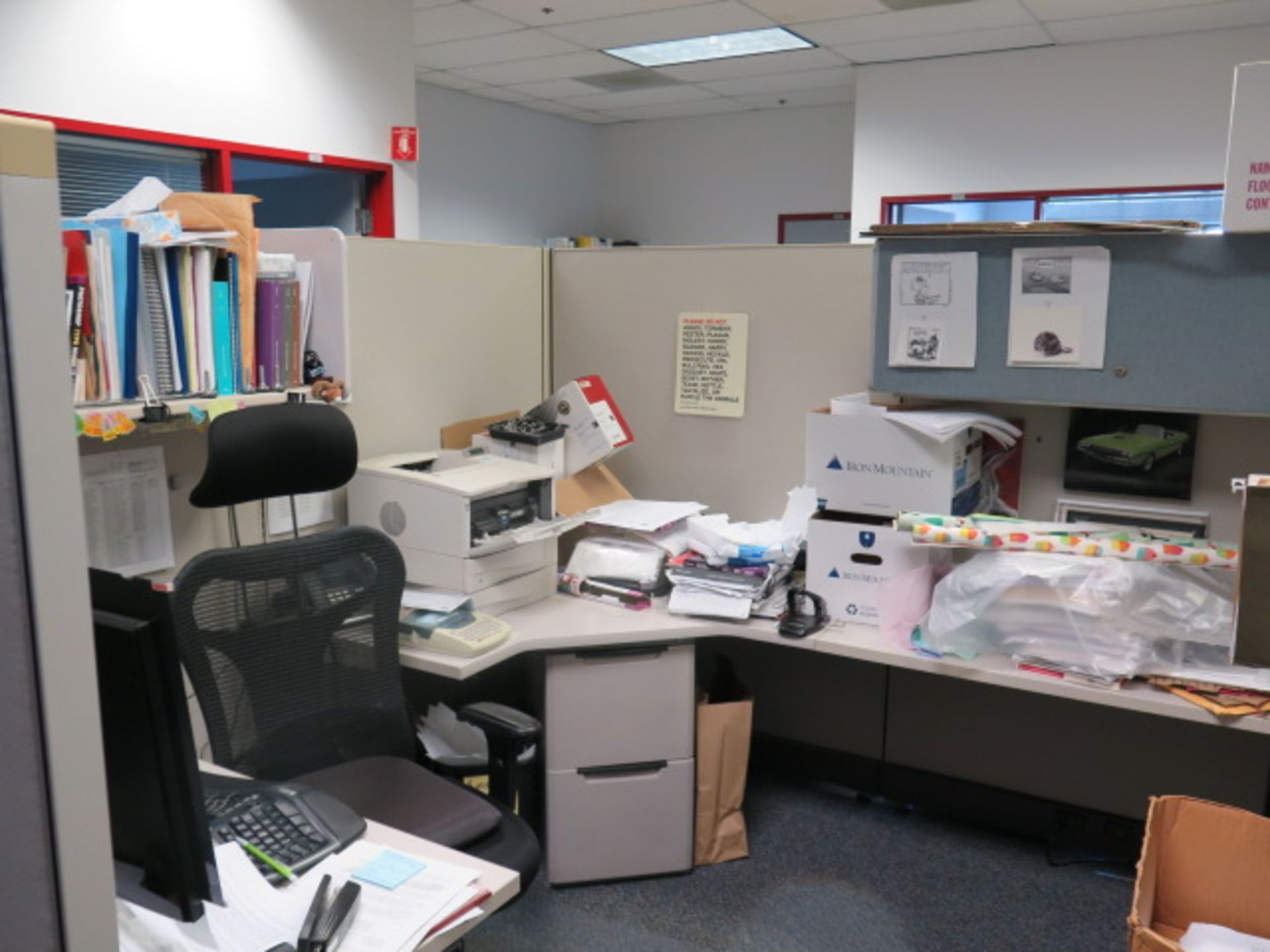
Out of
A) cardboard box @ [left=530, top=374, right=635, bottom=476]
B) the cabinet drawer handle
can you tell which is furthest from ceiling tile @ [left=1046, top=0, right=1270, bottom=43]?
the cabinet drawer handle

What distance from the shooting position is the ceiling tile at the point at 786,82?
692 cm

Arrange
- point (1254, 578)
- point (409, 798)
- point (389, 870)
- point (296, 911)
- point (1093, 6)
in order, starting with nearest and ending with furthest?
1. point (296, 911)
2. point (389, 870)
3. point (1254, 578)
4. point (409, 798)
5. point (1093, 6)

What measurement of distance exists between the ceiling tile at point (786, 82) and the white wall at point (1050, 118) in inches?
10.3

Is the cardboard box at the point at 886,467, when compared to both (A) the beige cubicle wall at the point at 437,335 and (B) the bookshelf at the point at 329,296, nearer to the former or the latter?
(A) the beige cubicle wall at the point at 437,335

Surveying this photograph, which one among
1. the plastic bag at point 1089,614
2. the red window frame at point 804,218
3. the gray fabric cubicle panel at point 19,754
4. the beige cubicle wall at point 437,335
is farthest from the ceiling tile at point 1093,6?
the gray fabric cubicle panel at point 19,754

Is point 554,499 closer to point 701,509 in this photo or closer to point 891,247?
point 701,509

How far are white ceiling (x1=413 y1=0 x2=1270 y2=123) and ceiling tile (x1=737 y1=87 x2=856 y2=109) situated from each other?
0.13 ft

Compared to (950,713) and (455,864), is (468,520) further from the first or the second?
(950,713)

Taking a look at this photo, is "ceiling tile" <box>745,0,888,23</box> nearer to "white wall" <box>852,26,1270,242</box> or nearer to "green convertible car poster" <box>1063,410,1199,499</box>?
"white wall" <box>852,26,1270,242</box>

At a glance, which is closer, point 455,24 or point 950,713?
point 950,713

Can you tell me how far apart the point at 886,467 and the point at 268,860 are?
60.4 inches

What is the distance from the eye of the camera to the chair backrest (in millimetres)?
1804

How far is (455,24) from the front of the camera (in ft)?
18.4

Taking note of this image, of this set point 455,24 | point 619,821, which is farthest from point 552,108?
point 619,821
